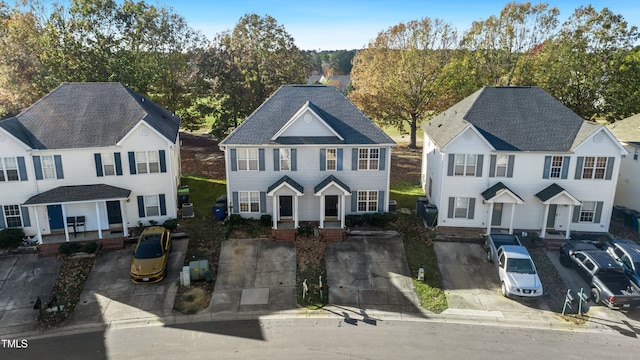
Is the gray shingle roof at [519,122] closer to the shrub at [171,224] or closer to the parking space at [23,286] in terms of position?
the shrub at [171,224]

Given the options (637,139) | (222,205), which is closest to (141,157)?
(222,205)

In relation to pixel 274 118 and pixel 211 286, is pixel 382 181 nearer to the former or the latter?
pixel 274 118

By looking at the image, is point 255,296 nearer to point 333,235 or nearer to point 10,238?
point 333,235

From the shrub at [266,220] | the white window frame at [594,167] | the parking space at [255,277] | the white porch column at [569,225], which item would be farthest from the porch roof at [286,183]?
the white window frame at [594,167]

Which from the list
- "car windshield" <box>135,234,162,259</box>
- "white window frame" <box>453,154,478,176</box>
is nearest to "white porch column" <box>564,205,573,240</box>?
"white window frame" <box>453,154,478,176</box>

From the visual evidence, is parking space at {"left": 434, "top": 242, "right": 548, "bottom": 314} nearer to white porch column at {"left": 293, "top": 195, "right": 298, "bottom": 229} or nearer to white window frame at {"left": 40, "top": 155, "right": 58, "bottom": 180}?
white porch column at {"left": 293, "top": 195, "right": 298, "bottom": 229}
